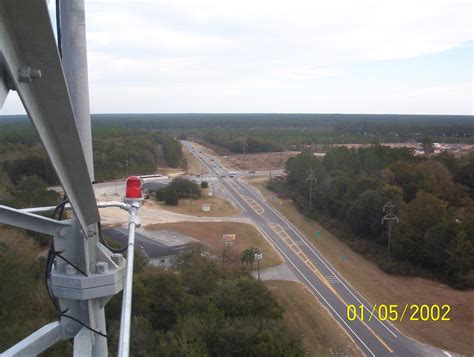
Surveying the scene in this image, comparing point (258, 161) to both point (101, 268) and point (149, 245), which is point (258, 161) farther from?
point (101, 268)

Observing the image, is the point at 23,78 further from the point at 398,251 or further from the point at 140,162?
the point at 140,162

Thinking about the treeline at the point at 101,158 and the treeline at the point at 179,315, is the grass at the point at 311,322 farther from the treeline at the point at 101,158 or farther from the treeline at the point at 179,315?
the treeline at the point at 101,158

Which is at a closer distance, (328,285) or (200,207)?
(328,285)

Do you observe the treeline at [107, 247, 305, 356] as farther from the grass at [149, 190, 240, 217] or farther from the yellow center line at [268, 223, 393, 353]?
the grass at [149, 190, 240, 217]

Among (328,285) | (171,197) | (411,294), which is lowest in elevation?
(411,294)

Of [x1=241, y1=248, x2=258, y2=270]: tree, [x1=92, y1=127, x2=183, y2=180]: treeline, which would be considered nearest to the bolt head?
[x1=241, y1=248, x2=258, y2=270]: tree

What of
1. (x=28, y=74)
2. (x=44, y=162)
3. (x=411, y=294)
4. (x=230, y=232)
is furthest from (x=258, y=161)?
(x=28, y=74)

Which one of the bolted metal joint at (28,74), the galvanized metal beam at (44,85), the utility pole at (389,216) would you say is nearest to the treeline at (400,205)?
the utility pole at (389,216)
